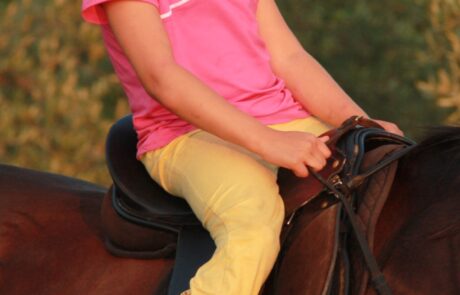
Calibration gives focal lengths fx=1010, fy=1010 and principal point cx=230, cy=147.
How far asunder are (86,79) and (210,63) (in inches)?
239

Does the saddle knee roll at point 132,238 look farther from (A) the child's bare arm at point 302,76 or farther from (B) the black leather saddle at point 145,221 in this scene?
(A) the child's bare arm at point 302,76

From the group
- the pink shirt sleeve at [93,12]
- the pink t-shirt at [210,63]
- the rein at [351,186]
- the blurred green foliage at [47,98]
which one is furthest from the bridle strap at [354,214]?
the blurred green foliage at [47,98]

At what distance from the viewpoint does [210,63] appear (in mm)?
2770

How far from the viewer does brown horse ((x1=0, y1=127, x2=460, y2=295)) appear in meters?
2.47

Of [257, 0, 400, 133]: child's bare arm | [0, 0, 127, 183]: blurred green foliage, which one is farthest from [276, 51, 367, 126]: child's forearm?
[0, 0, 127, 183]: blurred green foliage

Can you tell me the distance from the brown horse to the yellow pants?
114 mm

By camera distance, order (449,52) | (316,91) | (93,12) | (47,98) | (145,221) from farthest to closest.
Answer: (47,98) < (449,52) < (316,91) < (145,221) < (93,12)

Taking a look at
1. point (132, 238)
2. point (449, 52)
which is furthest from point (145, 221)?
point (449, 52)

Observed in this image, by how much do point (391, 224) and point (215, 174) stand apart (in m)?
0.47

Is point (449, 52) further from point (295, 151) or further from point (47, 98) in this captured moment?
point (295, 151)

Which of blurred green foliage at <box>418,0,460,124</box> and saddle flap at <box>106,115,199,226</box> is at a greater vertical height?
saddle flap at <box>106,115,199,226</box>

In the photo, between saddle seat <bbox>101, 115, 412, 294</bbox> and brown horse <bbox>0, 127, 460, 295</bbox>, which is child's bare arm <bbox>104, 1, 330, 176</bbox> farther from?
brown horse <bbox>0, 127, 460, 295</bbox>

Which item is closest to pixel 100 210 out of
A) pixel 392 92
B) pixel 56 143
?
pixel 56 143

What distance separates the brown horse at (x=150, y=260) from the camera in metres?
2.47
